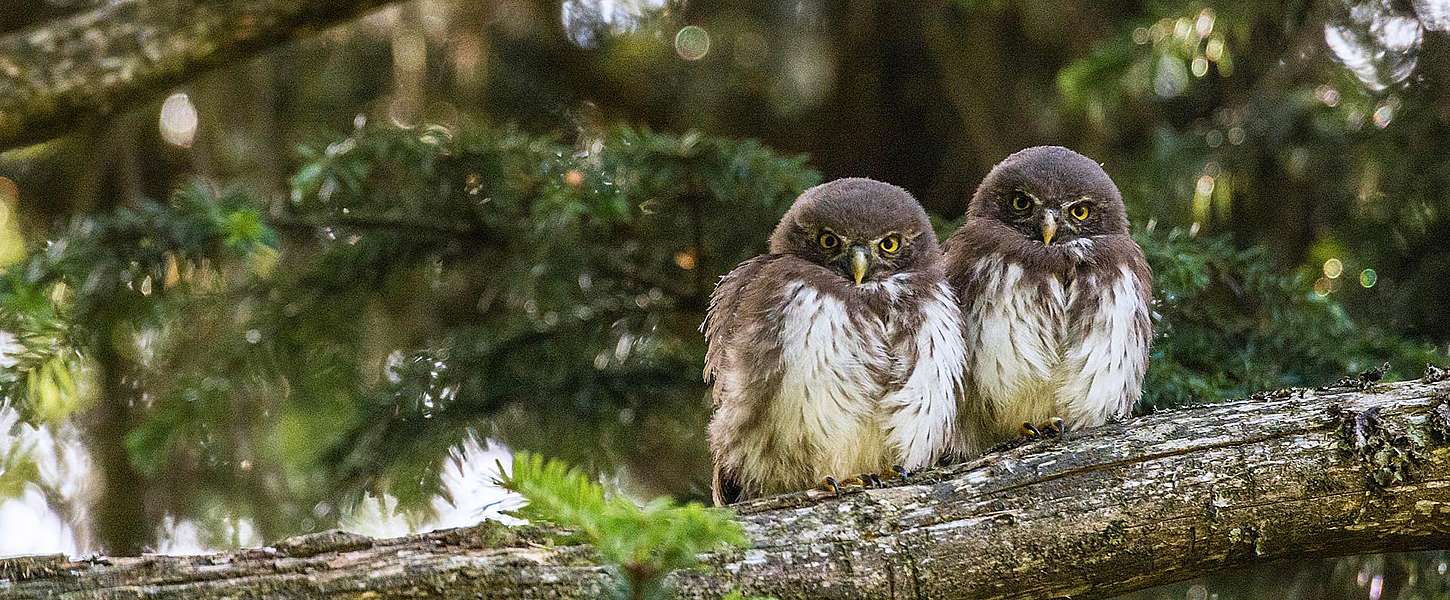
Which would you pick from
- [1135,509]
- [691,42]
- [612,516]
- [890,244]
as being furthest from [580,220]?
[612,516]

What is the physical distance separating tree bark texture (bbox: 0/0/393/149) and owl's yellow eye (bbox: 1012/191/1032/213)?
2.26m

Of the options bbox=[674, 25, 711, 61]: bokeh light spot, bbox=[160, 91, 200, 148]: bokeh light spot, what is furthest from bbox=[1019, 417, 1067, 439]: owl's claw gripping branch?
bbox=[160, 91, 200, 148]: bokeh light spot

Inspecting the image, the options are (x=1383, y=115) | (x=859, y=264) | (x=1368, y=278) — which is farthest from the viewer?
(x=1383, y=115)

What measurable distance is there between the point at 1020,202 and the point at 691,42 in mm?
2514

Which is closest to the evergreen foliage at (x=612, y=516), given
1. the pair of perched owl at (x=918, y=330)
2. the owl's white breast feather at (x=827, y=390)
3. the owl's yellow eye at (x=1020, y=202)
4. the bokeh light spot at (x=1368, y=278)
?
the pair of perched owl at (x=918, y=330)

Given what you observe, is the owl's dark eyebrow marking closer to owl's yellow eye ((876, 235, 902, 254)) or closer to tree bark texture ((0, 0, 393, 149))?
owl's yellow eye ((876, 235, 902, 254))

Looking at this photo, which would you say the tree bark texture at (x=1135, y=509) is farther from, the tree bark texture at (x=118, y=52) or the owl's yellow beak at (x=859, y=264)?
the tree bark texture at (x=118, y=52)

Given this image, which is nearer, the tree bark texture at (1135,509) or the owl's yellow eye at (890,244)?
the tree bark texture at (1135,509)

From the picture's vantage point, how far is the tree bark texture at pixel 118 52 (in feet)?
13.5

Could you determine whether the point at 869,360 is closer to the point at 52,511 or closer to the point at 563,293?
the point at 563,293

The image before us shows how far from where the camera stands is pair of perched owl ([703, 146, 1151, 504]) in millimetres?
3832

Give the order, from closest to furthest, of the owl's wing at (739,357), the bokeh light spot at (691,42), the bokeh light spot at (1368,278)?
the owl's wing at (739,357) → the bokeh light spot at (1368,278) → the bokeh light spot at (691,42)

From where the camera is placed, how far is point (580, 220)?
4.39m

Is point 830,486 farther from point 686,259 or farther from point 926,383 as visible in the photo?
point 686,259
